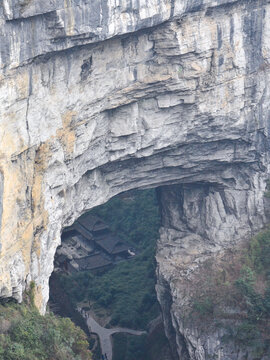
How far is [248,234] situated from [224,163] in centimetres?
260

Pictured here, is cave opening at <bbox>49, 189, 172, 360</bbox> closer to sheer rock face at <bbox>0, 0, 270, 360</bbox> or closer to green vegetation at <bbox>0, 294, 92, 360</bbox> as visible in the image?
sheer rock face at <bbox>0, 0, 270, 360</bbox>

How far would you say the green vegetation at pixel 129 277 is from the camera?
1171 inches

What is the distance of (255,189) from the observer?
2766cm

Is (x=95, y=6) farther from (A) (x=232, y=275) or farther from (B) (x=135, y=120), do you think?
(A) (x=232, y=275)

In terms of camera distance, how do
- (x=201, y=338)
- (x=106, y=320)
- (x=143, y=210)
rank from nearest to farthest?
(x=201, y=338)
(x=106, y=320)
(x=143, y=210)

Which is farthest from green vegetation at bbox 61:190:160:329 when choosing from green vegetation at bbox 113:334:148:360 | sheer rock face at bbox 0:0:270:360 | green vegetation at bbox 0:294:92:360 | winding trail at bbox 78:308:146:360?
green vegetation at bbox 0:294:92:360

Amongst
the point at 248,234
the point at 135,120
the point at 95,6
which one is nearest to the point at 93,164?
the point at 135,120

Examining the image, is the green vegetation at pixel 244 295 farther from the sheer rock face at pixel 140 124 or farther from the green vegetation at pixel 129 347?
the green vegetation at pixel 129 347

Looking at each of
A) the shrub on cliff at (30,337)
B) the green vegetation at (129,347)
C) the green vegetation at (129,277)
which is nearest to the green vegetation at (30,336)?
the shrub on cliff at (30,337)

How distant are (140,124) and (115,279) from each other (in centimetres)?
1000

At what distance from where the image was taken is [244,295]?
24.5 metres

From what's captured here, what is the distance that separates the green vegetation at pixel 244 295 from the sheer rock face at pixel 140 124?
2.61 feet

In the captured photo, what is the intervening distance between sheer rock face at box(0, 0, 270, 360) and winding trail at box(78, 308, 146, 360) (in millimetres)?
2393

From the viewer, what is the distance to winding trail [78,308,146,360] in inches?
1100
